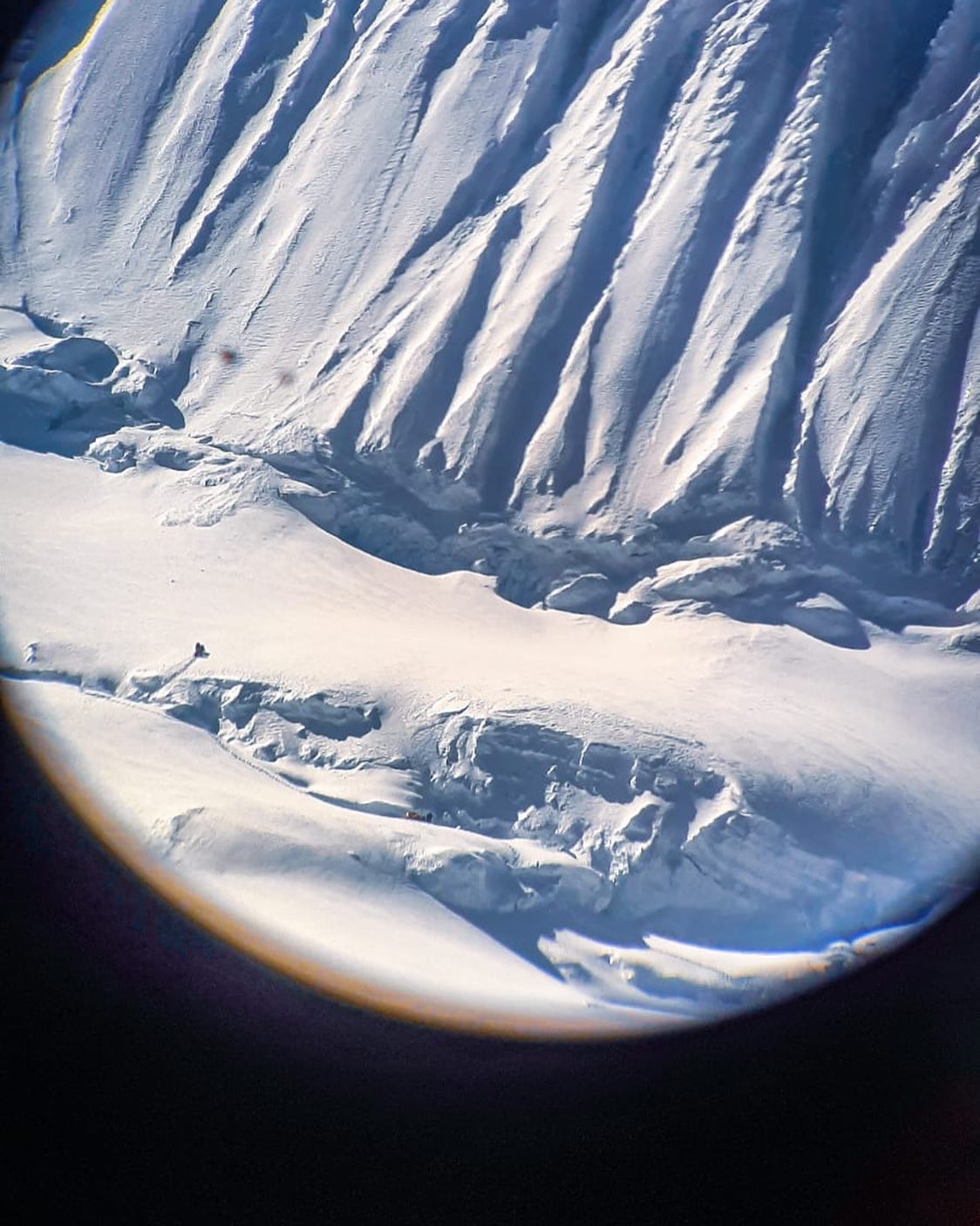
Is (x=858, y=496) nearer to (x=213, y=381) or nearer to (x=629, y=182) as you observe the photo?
(x=629, y=182)

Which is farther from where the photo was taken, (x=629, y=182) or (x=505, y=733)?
(x=629, y=182)

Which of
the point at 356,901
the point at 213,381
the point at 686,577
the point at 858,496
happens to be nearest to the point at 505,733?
the point at 356,901

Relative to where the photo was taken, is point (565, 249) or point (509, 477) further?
point (565, 249)

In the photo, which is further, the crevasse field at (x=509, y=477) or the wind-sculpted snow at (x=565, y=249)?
the wind-sculpted snow at (x=565, y=249)

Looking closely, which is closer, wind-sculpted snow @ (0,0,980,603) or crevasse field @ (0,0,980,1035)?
crevasse field @ (0,0,980,1035)

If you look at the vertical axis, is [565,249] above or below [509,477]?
above
